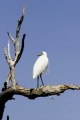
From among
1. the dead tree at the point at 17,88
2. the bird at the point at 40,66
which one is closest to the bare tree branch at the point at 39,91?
the dead tree at the point at 17,88

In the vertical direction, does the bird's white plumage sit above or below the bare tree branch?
above

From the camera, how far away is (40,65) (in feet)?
42.1

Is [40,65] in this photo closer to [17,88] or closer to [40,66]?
[40,66]

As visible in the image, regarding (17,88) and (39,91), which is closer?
(39,91)

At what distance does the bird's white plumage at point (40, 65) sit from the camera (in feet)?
40.7

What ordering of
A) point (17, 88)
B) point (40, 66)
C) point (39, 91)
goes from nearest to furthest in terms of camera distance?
point (39, 91)
point (17, 88)
point (40, 66)

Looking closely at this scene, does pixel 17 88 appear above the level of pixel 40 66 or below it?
below

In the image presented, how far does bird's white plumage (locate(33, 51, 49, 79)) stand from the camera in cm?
1242

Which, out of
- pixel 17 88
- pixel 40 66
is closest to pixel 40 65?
pixel 40 66

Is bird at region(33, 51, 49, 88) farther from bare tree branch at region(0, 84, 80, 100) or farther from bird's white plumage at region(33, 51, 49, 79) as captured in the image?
bare tree branch at region(0, 84, 80, 100)

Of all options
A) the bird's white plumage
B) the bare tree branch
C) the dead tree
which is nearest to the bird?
the bird's white plumage

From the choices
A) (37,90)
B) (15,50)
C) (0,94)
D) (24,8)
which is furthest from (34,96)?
(24,8)

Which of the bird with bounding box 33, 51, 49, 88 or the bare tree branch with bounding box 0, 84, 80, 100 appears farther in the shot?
the bird with bounding box 33, 51, 49, 88

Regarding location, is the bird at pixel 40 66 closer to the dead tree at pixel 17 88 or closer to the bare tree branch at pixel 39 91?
the dead tree at pixel 17 88
